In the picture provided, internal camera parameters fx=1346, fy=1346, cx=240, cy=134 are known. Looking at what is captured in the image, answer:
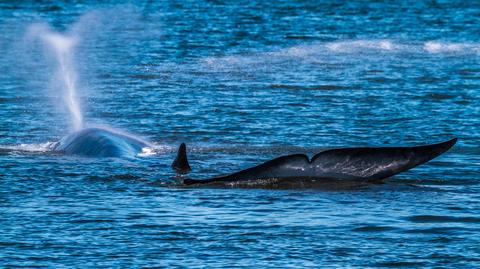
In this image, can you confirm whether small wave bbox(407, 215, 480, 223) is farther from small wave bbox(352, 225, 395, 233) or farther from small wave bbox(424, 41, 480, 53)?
small wave bbox(424, 41, 480, 53)

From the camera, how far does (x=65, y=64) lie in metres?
28.9

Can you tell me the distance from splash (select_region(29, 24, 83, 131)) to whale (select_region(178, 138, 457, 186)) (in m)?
5.95

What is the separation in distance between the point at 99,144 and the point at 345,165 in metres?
4.00

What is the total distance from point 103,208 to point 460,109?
9.92 meters

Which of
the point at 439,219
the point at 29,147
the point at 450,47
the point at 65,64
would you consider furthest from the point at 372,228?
the point at 450,47

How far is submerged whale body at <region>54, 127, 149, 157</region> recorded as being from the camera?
50.7 feet

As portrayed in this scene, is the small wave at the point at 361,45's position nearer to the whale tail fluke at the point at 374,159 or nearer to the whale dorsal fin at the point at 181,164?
the whale dorsal fin at the point at 181,164

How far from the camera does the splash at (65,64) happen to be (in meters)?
21.2

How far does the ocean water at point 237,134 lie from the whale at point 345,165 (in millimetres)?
151

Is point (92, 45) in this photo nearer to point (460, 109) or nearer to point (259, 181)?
point (460, 109)

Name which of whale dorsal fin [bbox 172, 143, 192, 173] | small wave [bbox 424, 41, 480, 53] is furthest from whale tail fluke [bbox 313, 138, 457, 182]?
small wave [bbox 424, 41, 480, 53]

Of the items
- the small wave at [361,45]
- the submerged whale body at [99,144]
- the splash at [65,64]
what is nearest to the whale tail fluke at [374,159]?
the submerged whale body at [99,144]

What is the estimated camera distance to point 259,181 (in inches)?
517

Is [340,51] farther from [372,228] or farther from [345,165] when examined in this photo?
[372,228]
